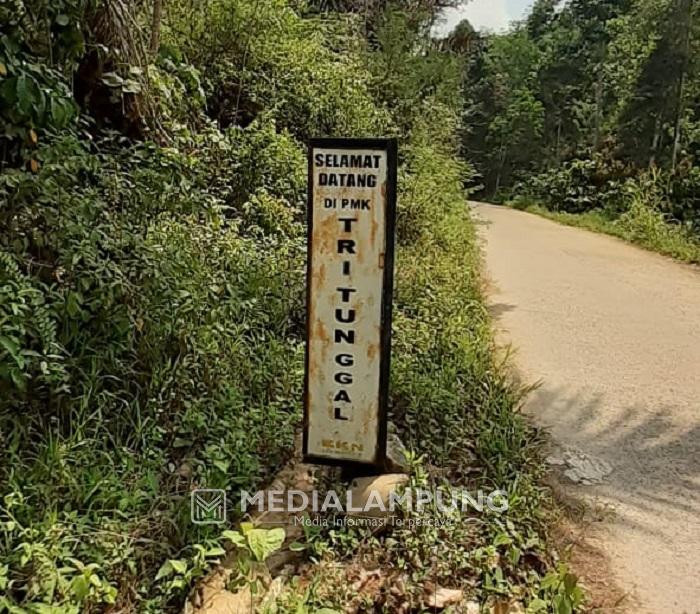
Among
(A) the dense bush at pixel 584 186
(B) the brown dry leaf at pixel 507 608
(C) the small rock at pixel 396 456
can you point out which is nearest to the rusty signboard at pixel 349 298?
(C) the small rock at pixel 396 456

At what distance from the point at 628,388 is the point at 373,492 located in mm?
2434

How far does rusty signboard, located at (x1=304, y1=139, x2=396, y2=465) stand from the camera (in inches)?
88.6

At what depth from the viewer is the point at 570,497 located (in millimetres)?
2863

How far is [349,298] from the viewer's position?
2.32 m

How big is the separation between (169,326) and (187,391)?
307mm

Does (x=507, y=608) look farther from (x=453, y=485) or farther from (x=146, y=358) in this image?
(x=146, y=358)

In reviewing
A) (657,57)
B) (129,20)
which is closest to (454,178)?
A: (129,20)

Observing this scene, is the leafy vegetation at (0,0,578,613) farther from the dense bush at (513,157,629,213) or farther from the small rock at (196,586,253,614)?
the dense bush at (513,157,629,213)

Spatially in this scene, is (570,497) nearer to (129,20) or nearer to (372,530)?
(372,530)

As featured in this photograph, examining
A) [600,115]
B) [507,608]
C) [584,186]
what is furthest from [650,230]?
[600,115]

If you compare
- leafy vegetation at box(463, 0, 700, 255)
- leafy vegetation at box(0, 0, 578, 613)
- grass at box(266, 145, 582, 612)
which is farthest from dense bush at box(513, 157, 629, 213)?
leafy vegetation at box(0, 0, 578, 613)

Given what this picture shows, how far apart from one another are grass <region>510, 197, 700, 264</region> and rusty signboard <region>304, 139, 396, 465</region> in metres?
8.01

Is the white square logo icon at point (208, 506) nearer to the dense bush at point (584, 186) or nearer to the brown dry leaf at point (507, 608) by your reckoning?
the brown dry leaf at point (507, 608)

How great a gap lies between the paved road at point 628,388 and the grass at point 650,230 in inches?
40.4
